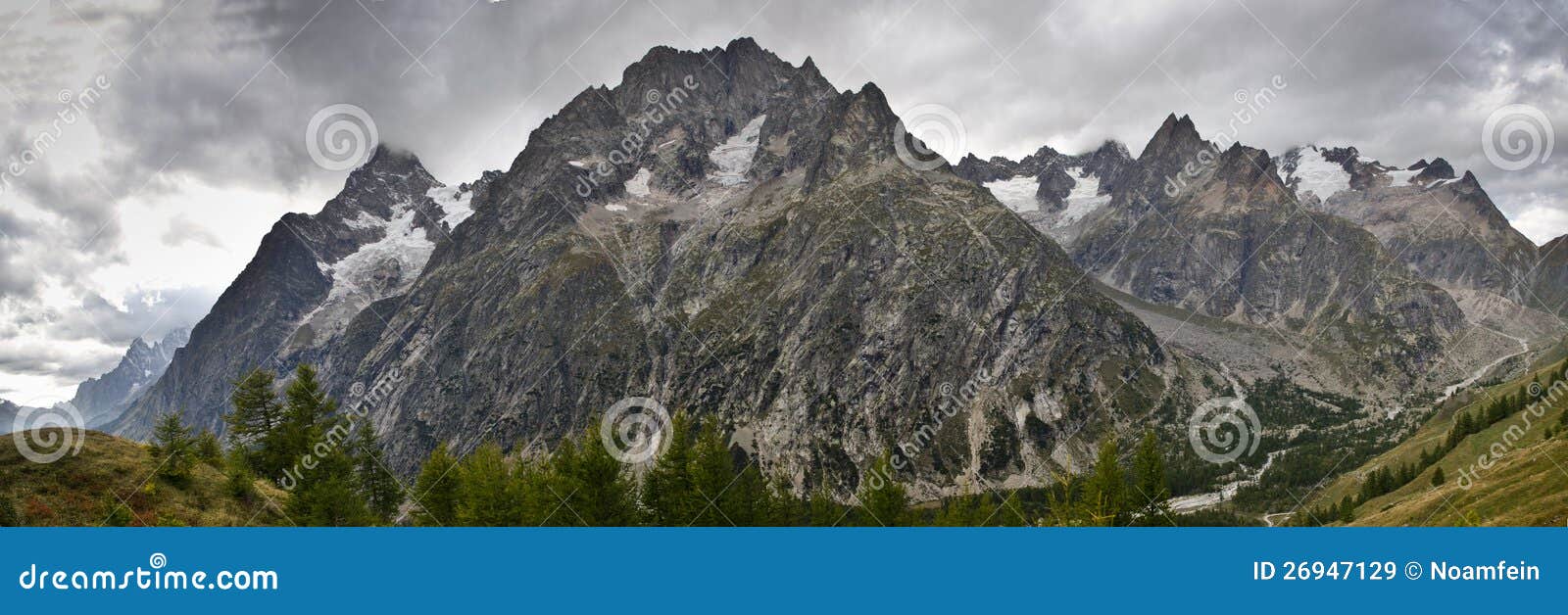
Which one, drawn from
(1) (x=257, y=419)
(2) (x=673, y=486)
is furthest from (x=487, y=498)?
(1) (x=257, y=419)

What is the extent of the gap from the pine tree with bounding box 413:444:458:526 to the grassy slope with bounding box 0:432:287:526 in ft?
62.3

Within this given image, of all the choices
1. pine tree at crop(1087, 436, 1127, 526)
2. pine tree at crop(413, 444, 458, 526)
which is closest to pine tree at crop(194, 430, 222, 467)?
pine tree at crop(413, 444, 458, 526)

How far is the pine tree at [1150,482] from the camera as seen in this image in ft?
152

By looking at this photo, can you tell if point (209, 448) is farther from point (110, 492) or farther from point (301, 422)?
point (110, 492)

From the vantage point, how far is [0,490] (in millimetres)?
26344

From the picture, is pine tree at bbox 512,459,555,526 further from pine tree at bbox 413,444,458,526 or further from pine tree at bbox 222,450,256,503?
pine tree at bbox 222,450,256,503

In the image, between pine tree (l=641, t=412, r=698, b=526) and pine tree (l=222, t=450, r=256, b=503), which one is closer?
pine tree (l=222, t=450, r=256, b=503)

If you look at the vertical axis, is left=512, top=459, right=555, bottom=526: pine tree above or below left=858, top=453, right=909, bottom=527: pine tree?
above

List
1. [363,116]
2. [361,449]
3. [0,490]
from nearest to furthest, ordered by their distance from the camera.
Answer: [0,490] < [361,449] < [363,116]

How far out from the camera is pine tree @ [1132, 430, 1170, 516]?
46344 mm

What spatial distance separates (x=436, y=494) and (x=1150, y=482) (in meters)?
51.7
